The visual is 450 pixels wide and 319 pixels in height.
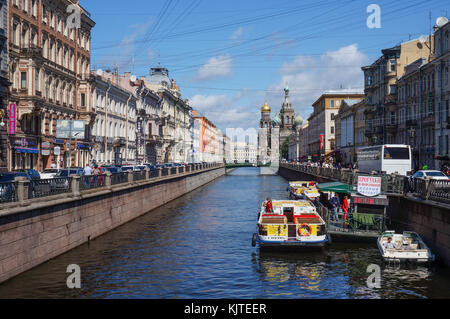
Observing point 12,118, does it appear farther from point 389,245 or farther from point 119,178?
point 389,245

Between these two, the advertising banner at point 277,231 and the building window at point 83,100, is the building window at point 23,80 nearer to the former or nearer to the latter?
the building window at point 83,100

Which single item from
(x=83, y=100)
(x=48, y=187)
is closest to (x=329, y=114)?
(x=83, y=100)

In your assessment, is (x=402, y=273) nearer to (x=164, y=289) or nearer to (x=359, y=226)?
(x=359, y=226)

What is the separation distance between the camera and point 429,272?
21.3 metres

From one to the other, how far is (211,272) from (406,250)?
309 inches

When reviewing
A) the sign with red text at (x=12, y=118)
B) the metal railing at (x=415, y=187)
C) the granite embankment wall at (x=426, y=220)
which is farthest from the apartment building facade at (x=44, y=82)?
the granite embankment wall at (x=426, y=220)

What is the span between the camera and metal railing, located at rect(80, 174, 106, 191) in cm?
2748

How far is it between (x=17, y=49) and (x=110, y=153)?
95.8 feet

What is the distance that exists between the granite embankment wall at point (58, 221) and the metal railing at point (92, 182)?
35 cm

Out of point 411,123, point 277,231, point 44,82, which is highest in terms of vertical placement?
point 44,82

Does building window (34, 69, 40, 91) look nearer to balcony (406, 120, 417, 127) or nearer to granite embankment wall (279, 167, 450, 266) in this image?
granite embankment wall (279, 167, 450, 266)

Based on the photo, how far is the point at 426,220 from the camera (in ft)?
82.7

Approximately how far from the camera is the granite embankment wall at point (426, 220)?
22.3 m

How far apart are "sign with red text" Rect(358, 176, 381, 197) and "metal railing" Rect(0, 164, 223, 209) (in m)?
14.2
